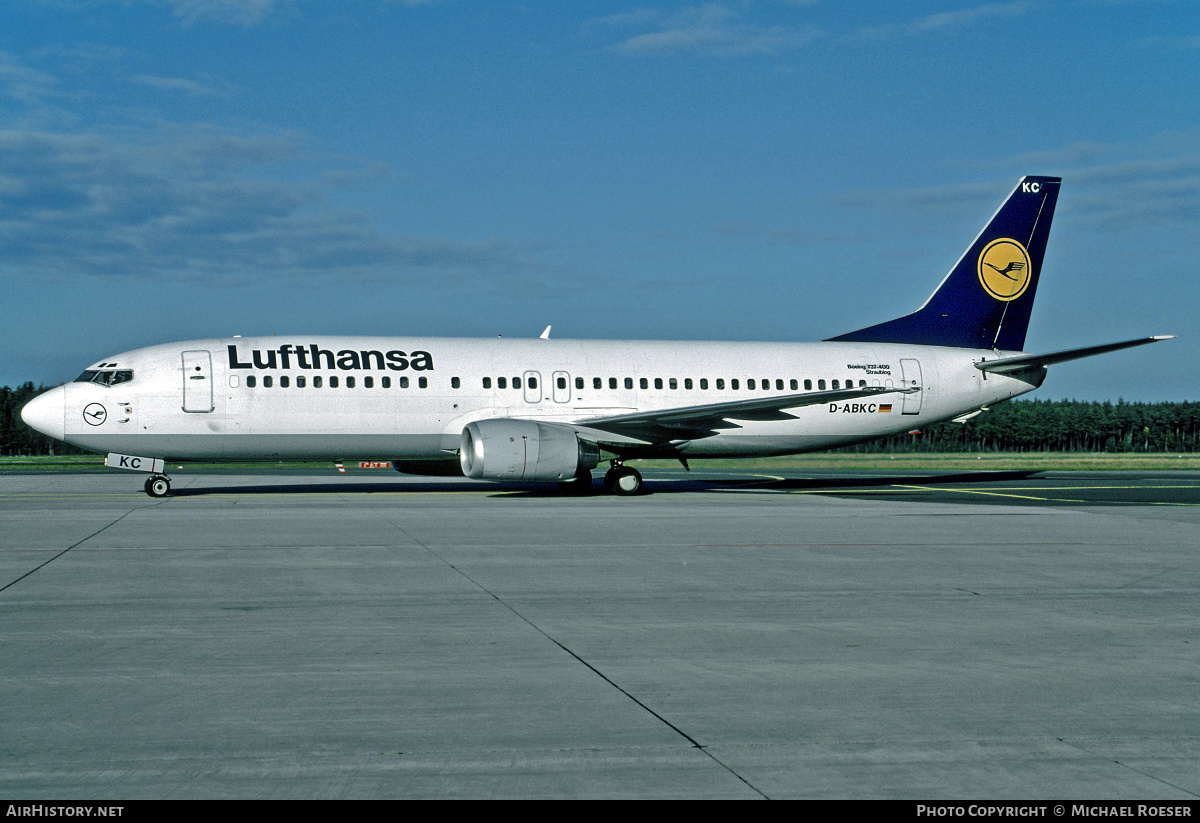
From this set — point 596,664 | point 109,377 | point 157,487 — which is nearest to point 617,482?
point 157,487

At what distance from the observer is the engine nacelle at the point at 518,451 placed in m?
22.4

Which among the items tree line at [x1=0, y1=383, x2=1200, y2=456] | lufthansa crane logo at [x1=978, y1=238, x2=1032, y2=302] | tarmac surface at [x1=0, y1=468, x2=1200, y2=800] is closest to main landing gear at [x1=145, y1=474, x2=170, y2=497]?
tarmac surface at [x1=0, y1=468, x2=1200, y2=800]

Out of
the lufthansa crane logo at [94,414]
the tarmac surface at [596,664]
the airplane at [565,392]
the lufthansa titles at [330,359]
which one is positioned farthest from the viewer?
the lufthansa titles at [330,359]

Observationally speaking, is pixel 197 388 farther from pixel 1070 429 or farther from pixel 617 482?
pixel 1070 429

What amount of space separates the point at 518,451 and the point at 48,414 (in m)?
10.1

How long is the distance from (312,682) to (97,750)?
1.56 metres

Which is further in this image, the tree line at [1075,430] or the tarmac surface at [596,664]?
the tree line at [1075,430]

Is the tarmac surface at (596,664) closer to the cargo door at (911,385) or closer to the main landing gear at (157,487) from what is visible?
the main landing gear at (157,487)

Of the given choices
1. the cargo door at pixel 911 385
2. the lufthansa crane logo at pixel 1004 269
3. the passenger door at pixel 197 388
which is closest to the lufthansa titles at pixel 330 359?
the passenger door at pixel 197 388

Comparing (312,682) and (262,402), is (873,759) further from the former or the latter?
(262,402)

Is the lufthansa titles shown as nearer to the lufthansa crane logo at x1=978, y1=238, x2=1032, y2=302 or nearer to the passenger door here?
the passenger door

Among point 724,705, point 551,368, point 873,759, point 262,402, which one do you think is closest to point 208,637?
point 724,705

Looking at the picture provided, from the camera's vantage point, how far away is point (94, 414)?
22.8 m

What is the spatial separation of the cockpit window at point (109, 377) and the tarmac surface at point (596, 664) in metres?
7.98
